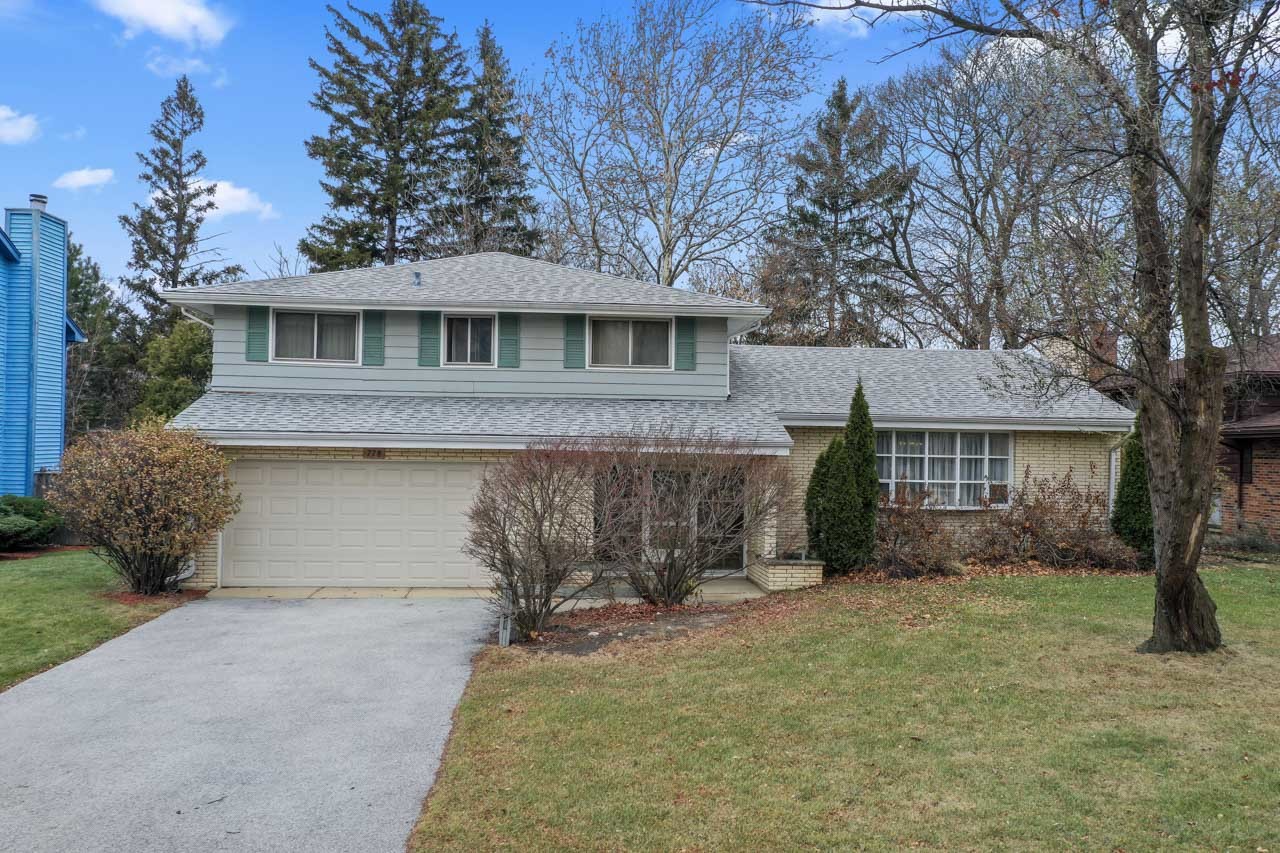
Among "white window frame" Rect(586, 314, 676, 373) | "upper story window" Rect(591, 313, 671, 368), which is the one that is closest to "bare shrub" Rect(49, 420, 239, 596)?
"white window frame" Rect(586, 314, 676, 373)

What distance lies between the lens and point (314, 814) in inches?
194

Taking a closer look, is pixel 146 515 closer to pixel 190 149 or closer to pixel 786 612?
pixel 786 612

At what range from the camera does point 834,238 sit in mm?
28812

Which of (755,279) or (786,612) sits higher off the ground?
(755,279)

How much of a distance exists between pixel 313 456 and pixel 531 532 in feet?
17.5

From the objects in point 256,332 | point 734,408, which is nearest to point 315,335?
point 256,332

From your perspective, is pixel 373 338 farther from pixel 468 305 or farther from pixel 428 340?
pixel 468 305

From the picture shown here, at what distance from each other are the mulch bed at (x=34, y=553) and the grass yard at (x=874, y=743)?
12.0 metres

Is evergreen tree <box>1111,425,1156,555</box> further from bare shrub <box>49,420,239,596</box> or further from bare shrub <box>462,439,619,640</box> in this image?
bare shrub <box>49,420,239,596</box>

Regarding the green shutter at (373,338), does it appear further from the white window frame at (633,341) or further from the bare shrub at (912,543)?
the bare shrub at (912,543)

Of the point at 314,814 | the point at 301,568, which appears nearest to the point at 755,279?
the point at 301,568

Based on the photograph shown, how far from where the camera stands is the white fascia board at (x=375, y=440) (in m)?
12.4

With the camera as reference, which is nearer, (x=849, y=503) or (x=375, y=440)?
(x=375, y=440)

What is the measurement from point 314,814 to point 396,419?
8894mm
